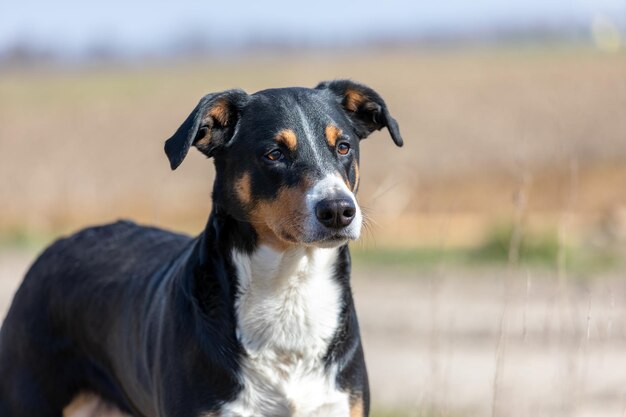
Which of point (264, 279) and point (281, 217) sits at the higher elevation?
point (281, 217)

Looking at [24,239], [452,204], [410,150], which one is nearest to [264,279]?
[452,204]

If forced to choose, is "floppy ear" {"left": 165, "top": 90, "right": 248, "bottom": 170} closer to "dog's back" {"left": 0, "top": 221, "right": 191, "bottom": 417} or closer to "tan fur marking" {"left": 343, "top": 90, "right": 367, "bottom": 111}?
"tan fur marking" {"left": 343, "top": 90, "right": 367, "bottom": 111}

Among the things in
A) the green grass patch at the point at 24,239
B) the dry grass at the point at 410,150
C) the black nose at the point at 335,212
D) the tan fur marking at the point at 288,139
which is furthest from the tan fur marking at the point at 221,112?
the green grass patch at the point at 24,239

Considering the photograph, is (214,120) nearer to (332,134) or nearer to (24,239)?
(332,134)

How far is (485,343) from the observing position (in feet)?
34.5

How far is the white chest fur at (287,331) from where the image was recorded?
441 cm

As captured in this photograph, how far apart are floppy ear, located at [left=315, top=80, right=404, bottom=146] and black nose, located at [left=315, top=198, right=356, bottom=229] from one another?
759 millimetres

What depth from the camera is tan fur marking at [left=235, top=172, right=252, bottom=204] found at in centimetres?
453

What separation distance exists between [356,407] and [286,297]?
1.62ft

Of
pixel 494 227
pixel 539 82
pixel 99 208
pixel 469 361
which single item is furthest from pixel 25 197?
pixel 539 82

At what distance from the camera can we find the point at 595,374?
9.32 meters

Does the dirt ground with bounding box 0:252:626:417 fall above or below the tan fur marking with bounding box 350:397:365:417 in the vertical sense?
below

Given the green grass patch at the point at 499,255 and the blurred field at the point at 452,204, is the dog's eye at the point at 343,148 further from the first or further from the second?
the green grass patch at the point at 499,255

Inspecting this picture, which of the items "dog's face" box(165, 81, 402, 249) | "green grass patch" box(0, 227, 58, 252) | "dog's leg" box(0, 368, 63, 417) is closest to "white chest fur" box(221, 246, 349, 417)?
"dog's face" box(165, 81, 402, 249)
